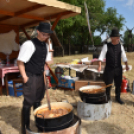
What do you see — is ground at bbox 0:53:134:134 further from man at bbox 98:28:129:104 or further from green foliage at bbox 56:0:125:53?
green foliage at bbox 56:0:125:53

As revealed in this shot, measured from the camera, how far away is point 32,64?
253 cm

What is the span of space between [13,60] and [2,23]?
1685 mm

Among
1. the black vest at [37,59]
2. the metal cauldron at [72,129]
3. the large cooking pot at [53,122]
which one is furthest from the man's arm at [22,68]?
the metal cauldron at [72,129]

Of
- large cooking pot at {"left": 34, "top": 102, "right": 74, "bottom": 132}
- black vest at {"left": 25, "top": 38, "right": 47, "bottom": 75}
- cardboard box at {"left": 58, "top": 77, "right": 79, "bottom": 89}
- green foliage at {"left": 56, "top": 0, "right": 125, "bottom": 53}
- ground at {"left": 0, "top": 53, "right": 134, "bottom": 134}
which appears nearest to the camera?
large cooking pot at {"left": 34, "top": 102, "right": 74, "bottom": 132}

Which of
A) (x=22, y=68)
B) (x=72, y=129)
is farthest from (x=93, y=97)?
(x=22, y=68)

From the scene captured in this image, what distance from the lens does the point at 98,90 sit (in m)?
3.54

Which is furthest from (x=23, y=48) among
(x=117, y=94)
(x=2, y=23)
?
(x=2, y=23)

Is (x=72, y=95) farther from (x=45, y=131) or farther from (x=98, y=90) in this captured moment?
(x=45, y=131)

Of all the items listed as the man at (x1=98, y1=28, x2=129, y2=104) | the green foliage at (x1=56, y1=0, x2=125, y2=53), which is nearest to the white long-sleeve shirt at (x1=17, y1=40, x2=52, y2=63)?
the man at (x1=98, y1=28, x2=129, y2=104)

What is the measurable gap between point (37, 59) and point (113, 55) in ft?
7.20

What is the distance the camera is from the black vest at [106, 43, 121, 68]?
3948 millimetres

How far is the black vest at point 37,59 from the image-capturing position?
8.22ft

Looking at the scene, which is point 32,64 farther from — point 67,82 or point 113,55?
point 67,82

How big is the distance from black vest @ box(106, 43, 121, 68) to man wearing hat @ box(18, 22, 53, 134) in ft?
6.42
